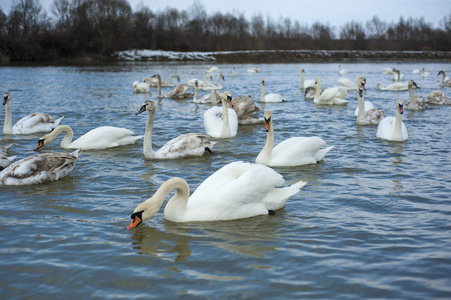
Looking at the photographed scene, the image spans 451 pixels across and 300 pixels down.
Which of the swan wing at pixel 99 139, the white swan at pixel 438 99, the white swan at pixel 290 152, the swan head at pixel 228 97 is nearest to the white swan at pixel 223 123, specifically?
the swan head at pixel 228 97

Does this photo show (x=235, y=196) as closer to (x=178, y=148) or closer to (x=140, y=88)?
(x=178, y=148)

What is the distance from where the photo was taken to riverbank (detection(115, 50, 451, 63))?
64.8 m

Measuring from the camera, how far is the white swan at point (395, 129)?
407 inches

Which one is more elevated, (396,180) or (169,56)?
(169,56)

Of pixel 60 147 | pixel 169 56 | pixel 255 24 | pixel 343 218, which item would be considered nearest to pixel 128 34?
pixel 169 56

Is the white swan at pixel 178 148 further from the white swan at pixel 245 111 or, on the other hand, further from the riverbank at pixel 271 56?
the riverbank at pixel 271 56

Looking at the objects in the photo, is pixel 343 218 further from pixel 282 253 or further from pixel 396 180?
pixel 396 180

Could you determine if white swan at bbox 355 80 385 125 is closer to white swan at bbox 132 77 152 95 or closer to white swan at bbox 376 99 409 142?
white swan at bbox 376 99 409 142

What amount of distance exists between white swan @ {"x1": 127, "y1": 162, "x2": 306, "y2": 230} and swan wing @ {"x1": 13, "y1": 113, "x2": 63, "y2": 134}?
23.0ft

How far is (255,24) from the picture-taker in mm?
122500

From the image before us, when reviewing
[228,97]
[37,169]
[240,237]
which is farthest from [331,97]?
[240,237]

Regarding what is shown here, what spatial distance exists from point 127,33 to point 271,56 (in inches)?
806

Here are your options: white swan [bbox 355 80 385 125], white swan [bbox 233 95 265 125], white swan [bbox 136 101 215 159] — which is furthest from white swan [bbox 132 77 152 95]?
white swan [bbox 136 101 215 159]

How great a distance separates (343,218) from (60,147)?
622cm
